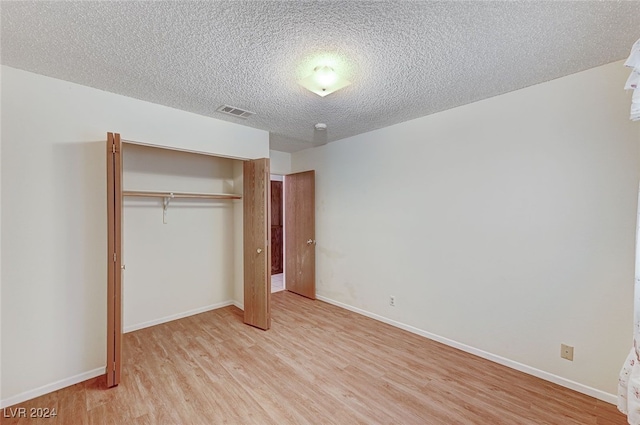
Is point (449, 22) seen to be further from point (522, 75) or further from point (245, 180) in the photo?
point (245, 180)

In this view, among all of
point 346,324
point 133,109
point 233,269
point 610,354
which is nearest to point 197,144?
point 133,109

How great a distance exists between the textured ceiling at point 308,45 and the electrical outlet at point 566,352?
2.26m

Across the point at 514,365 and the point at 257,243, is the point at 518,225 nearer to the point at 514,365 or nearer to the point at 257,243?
the point at 514,365

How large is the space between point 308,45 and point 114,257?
228 centimetres

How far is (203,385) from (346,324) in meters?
1.82

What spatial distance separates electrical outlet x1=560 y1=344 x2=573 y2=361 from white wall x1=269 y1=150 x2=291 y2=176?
422cm

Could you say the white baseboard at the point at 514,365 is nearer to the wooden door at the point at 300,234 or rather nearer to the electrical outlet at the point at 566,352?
the electrical outlet at the point at 566,352

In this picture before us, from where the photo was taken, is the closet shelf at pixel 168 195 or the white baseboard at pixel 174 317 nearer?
the closet shelf at pixel 168 195

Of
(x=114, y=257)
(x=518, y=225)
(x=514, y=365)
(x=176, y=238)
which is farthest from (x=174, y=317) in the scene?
(x=518, y=225)

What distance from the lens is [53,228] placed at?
2213 mm

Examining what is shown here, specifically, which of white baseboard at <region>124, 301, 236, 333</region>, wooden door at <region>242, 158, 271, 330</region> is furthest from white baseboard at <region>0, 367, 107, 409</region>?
wooden door at <region>242, 158, 271, 330</region>

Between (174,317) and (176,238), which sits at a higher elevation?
(176,238)

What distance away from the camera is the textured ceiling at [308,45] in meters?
1.48

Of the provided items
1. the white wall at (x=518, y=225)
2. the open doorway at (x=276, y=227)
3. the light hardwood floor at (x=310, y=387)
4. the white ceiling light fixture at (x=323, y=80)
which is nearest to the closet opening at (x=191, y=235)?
the light hardwood floor at (x=310, y=387)
